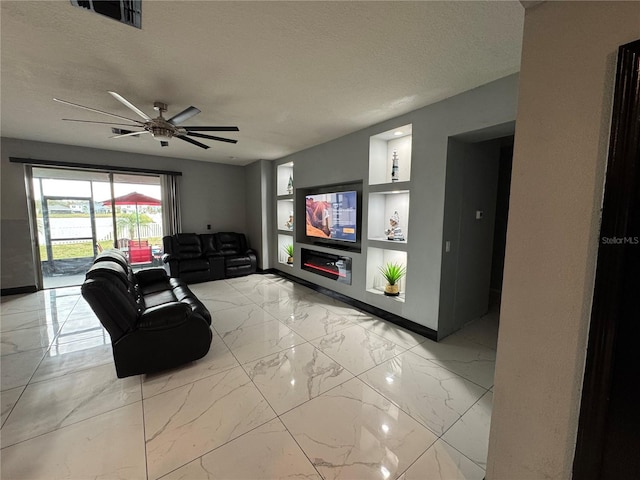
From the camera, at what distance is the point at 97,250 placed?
17.6ft

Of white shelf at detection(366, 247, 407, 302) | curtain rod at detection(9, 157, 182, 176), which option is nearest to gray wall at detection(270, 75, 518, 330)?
white shelf at detection(366, 247, 407, 302)

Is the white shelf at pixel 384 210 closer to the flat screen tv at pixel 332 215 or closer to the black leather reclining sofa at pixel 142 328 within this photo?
the flat screen tv at pixel 332 215

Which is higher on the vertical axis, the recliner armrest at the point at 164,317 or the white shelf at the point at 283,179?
the white shelf at the point at 283,179

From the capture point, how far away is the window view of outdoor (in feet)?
16.0

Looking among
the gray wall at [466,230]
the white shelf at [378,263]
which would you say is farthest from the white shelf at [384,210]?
the gray wall at [466,230]

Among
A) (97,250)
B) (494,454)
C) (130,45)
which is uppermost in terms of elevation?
(130,45)

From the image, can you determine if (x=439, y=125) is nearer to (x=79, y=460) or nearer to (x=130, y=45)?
(x=130, y=45)

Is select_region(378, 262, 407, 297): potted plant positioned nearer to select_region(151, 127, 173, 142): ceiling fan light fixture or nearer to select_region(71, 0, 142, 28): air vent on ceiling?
select_region(151, 127, 173, 142): ceiling fan light fixture

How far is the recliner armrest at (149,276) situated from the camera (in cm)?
368

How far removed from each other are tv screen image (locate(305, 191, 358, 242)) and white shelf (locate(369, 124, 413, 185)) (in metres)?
0.47

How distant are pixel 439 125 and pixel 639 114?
83.0 inches

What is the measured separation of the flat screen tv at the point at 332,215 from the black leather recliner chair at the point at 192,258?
6.73 feet

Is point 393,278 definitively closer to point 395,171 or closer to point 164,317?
point 395,171

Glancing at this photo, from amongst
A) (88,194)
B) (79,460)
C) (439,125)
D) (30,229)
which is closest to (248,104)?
(439,125)
